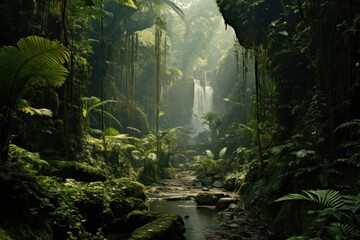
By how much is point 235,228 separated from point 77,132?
688cm

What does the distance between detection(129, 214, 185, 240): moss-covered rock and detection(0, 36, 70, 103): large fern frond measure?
9.08 ft

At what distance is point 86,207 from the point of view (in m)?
5.03

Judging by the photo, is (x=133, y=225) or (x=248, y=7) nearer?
(x=133, y=225)

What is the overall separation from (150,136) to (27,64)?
14.2 metres

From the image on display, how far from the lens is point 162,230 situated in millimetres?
5031

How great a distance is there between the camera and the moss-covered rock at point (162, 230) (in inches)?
185

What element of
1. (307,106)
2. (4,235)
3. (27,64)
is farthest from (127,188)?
(307,106)

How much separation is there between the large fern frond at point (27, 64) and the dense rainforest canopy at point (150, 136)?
0.06ft

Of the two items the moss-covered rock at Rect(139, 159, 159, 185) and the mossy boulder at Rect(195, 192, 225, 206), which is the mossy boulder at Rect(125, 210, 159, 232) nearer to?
the mossy boulder at Rect(195, 192, 225, 206)

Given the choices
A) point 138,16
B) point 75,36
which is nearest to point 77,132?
point 75,36

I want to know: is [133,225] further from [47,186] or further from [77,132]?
[77,132]

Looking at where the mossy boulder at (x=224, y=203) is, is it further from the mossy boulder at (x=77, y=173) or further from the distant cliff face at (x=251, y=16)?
the distant cliff face at (x=251, y=16)

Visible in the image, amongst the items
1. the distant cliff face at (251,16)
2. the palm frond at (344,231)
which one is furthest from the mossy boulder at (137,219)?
the distant cliff face at (251,16)

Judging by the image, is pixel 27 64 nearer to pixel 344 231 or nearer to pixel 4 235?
pixel 4 235
